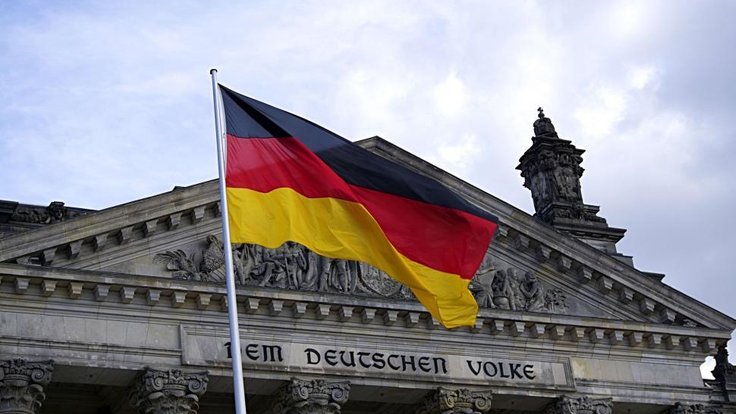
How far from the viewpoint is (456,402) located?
36469mm

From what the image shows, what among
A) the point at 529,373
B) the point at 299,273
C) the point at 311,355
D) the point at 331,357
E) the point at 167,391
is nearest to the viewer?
the point at 167,391

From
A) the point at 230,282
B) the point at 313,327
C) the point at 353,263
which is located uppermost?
the point at 353,263

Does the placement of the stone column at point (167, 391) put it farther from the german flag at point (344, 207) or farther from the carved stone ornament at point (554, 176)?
the carved stone ornament at point (554, 176)

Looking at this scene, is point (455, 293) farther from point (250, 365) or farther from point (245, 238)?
point (250, 365)

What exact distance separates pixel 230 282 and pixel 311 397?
13.0 m

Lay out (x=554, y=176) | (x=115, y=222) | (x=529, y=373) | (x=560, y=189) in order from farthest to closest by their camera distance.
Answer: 1. (x=554, y=176)
2. (x=560, y=189)
3. (x=529, y=373)
4. (x=115, y=222)

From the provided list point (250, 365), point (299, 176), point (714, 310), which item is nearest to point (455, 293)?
point (299, 176)

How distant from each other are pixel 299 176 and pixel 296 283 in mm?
11675

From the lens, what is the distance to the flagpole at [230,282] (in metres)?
21.2

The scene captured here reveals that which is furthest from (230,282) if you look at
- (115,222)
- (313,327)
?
(313,327)

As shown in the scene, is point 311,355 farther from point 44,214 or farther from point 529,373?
point 44,214

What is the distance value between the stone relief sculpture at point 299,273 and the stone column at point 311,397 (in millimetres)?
2537

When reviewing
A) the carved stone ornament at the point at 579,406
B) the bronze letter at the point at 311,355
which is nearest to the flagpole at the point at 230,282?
the bronze letter at the point at 311,355

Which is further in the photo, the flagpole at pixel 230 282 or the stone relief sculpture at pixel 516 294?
the stone relief sculpture at pixel 516 294
